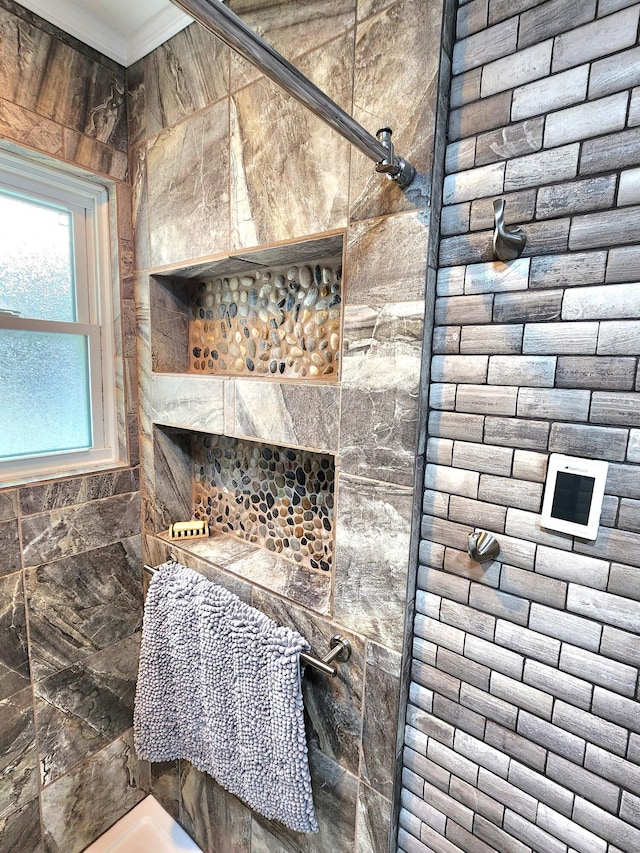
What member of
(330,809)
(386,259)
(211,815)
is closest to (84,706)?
(211,815)

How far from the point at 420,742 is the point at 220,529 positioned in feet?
2.83

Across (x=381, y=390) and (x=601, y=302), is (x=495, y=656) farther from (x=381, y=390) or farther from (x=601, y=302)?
(x=601, y=302)

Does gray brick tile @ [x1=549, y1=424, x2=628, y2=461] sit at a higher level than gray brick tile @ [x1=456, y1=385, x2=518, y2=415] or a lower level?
lower

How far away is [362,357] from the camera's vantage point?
83cm

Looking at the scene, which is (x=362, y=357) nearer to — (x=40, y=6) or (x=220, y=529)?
(x=220, y=529)

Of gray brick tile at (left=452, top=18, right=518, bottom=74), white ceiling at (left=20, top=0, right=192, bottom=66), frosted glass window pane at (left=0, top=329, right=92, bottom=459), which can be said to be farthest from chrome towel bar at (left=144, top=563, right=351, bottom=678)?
white ceiling at (left=20, top=0, right=192, bottom=66)

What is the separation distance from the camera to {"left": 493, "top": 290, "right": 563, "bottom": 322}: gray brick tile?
0.67m

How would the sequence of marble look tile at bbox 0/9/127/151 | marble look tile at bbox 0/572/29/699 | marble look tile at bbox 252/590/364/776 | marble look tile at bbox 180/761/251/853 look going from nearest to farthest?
marble look tile at bbox 252/590/364/776, marble look tile at bbox 0/9/127/151, marble look tile at bbox 0/572/29/699, marble look tile at bbox 180/761/251/853

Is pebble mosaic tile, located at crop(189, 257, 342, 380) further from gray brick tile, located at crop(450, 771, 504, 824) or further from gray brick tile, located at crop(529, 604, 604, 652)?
gray brick tile, located at crop(450, 771, 504, 824)

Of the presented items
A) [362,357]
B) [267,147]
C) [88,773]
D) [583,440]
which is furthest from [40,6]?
[88,773]

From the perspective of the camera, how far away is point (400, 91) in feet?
2.42

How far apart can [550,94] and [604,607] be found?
0.83 m

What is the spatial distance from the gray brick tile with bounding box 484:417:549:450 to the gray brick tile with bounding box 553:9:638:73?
512 millimetres

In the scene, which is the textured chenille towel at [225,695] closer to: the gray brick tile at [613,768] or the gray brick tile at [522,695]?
the gray brick tile at [522,695]
